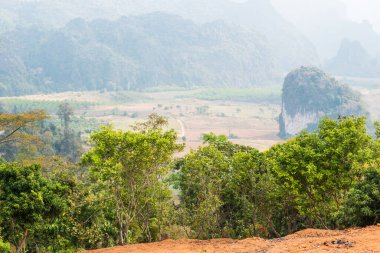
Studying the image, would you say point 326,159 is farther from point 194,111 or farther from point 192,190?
point 194,111

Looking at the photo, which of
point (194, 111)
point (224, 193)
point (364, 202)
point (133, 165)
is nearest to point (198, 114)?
point (194, 111)

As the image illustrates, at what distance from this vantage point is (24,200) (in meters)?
13.2

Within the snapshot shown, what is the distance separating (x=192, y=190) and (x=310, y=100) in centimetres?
9346

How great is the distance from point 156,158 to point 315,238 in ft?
17.7

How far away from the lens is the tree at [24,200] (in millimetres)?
13219

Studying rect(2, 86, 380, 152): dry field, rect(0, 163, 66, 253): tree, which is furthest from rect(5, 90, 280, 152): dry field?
rect(0, 163, 66, 253): tree

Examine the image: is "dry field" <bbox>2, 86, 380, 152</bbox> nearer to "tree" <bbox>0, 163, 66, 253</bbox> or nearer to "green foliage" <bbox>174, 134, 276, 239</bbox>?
"green foliage" <bbox>174, 134, 276, 239</bbox>

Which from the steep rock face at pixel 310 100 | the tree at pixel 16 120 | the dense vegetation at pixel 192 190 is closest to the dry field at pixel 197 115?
the steep rock face at pixel 310 100

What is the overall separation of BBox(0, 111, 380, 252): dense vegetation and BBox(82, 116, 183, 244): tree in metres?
0.03

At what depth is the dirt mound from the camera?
10883 mm

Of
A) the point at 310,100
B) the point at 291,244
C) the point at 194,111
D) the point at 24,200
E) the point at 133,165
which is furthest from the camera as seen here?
the point at 194,111

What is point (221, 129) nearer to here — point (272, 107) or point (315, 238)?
point (272, 107)

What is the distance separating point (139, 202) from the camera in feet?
53.8

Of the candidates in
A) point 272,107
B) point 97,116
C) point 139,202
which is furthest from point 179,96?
point 139,202
